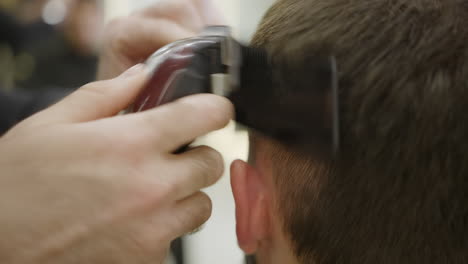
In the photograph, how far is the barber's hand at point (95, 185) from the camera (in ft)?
1.31

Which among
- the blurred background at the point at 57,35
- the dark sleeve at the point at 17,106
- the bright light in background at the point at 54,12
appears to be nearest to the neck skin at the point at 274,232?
the dark sleeve at the point at 17,106

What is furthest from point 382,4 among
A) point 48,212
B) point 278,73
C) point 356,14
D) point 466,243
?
point 48,212

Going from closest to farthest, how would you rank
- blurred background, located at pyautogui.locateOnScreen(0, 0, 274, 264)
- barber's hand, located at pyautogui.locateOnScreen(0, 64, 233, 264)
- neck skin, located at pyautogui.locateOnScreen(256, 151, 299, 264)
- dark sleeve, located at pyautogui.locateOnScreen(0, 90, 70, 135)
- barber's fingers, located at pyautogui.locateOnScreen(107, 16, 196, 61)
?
barber's hand, located at pyautogui.locateOnScreen(0, 64, 233, 264)
neck skin, located at pyautogui.locateOnScreen(256, 151, 299, 264)
barber's fingers, located at pyautogui.locateOnScreen(107, 16, 196, 61)
dark sleeve, located at pyautogui.locateOnScreen(0, 90, 70, 135)
blurred background, located at pyautogui.locateOnScreen(0, 0, 274, 264)

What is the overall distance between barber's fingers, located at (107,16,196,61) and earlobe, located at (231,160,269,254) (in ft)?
0.88

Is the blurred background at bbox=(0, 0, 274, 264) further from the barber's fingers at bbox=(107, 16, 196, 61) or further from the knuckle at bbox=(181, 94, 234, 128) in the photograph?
the knuckle at bbox=(181, 94, 234, 128)

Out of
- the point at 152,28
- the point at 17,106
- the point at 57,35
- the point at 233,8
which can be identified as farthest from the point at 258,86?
the point at 57,35

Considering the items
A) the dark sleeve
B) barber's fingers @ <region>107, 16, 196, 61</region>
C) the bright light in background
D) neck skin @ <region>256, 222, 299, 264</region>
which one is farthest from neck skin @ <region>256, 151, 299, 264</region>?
the bright light in background

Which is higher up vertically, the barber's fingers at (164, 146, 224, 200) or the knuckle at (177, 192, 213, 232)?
the barber's fingers at (164, 146, 224, 200)

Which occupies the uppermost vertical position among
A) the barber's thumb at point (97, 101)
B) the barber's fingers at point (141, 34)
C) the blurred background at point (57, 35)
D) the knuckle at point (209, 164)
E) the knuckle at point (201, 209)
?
the barber's thumb at point (97, 101)

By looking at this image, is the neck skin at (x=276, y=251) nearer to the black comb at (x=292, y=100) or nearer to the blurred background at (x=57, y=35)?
the black comb at (x=292, y=100)

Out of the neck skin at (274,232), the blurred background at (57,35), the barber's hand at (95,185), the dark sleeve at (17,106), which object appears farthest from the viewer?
the blurred background at (57,35)

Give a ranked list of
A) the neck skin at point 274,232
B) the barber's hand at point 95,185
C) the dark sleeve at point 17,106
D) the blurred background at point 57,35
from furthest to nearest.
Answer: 1. the blurred background at point 57,35
2. the dark sleeve at point 17,106
3. the neck skin at point 274,232
4. the barber's hand at point 95,185

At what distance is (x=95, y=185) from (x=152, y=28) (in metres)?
0.41

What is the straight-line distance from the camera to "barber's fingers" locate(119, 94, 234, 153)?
42 cm
